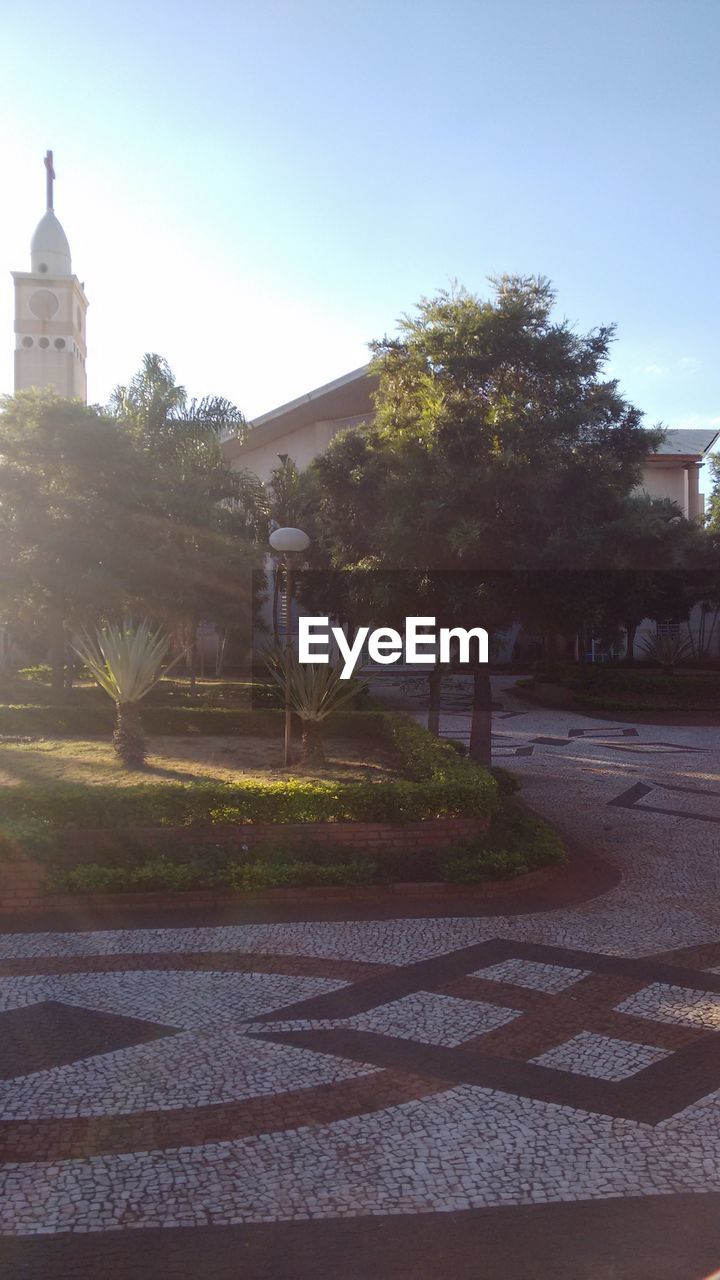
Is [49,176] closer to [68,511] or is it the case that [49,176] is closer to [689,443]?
[689,443]

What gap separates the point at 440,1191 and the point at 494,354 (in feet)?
29.1

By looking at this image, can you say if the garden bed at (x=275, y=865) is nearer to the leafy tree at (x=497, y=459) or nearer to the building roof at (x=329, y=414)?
the leafy tree at (x=497, y=459)

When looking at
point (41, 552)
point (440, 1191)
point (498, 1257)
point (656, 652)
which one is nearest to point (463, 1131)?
point (440, 1191)

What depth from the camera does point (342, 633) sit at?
12.9 metres

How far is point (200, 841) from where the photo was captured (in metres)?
8.20

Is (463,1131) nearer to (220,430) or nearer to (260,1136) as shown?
(260,1136)

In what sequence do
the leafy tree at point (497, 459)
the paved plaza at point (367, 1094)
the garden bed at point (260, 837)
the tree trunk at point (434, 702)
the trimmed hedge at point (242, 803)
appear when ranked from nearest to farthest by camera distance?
the paved plaza at point (367, 1094)
the garden bed at point (260, 837)
the trimmed hedge at point (242, 803)
the leafy tree at point (497, 459)
the tree trunk at point (434, 702)

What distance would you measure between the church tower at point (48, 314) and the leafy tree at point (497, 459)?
52.4 m

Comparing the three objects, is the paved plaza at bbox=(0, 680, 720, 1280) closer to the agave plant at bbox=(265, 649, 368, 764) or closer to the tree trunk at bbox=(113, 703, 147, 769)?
the agave plant at bbox=(265, 649, 368, 764)

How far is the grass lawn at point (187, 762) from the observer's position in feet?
37.4

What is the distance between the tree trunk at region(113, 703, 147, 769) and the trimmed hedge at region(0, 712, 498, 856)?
369 centimetres

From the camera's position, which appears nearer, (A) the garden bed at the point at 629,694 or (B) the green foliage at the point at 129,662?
(B) the green foliage at the point at 129,662

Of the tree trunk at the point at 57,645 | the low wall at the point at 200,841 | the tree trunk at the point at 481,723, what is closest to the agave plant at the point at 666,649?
the tree trunk at the point at 57,645

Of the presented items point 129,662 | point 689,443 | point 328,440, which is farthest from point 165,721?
point 689,443
